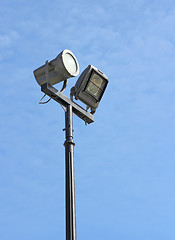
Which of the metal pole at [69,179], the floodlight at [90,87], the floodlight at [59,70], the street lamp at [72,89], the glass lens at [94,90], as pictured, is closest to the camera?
the metal pole at [69,179]

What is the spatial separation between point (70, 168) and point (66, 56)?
2.10 meters

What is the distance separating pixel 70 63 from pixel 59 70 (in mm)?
362

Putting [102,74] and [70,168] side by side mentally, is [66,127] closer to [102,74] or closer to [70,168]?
[70,168]

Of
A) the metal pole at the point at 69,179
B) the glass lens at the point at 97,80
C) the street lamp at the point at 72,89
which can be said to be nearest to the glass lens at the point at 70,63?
the street lamp at the point at 72,89

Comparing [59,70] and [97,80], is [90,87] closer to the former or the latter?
[97,80]

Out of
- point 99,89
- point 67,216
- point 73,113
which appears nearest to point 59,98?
point 73,113

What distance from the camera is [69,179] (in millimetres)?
7250

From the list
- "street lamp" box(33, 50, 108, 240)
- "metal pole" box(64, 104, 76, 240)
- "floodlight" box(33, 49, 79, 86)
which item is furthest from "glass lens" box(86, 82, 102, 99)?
"metal pole" box(64, 104, 76, 240)

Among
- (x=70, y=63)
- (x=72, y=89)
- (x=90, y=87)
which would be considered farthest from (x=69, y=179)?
(x=70, y=63)

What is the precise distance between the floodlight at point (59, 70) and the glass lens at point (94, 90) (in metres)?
0.33

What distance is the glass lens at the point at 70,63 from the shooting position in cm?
835

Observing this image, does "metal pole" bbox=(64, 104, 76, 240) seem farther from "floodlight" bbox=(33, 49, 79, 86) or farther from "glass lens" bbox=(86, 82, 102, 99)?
"glass lens" bbox=(86, 82, 102, 99)

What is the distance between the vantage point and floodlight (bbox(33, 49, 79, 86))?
8.20 metres

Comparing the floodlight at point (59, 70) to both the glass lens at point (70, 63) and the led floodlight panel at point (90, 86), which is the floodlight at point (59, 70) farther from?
the led floodlight panel at point (90, 86)
